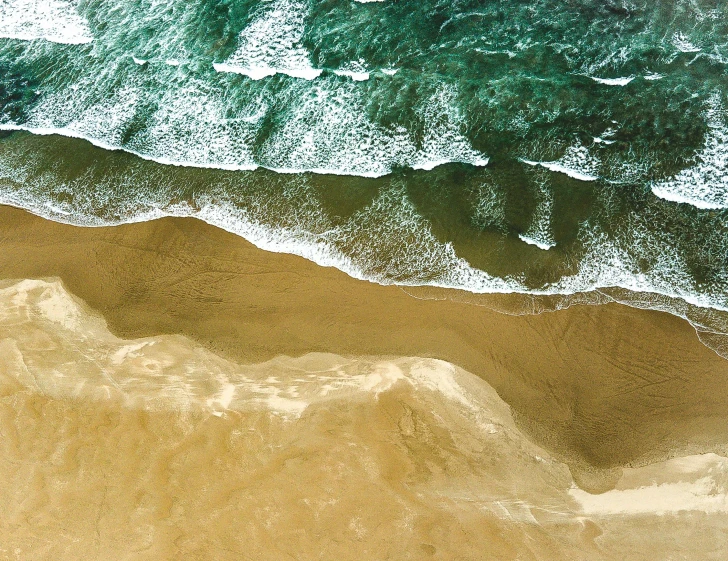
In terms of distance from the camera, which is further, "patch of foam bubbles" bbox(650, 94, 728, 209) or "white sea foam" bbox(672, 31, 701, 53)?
"white sea foam" bbox(672, 31, 701, 53)

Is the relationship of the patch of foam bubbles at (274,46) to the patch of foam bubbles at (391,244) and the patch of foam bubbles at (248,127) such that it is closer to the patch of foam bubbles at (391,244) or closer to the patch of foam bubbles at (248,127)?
the patch of foam bubbles at (248,127)

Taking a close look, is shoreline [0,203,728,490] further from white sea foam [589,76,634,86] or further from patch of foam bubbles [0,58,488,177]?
white sea foam [589,76,634,86]

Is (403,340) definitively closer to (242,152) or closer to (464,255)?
(464,255)

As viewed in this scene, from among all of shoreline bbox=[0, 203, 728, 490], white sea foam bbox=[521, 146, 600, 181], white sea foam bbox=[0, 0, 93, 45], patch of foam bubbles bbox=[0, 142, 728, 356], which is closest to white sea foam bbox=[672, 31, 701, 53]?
white sea foam bbox=[521, 146, 600, 181]

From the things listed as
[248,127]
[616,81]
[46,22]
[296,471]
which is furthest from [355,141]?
[46,22]

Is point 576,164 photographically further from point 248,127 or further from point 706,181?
point 248,127

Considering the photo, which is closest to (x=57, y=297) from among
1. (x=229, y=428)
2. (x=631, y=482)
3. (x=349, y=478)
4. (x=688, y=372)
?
(x=229, y=428)
